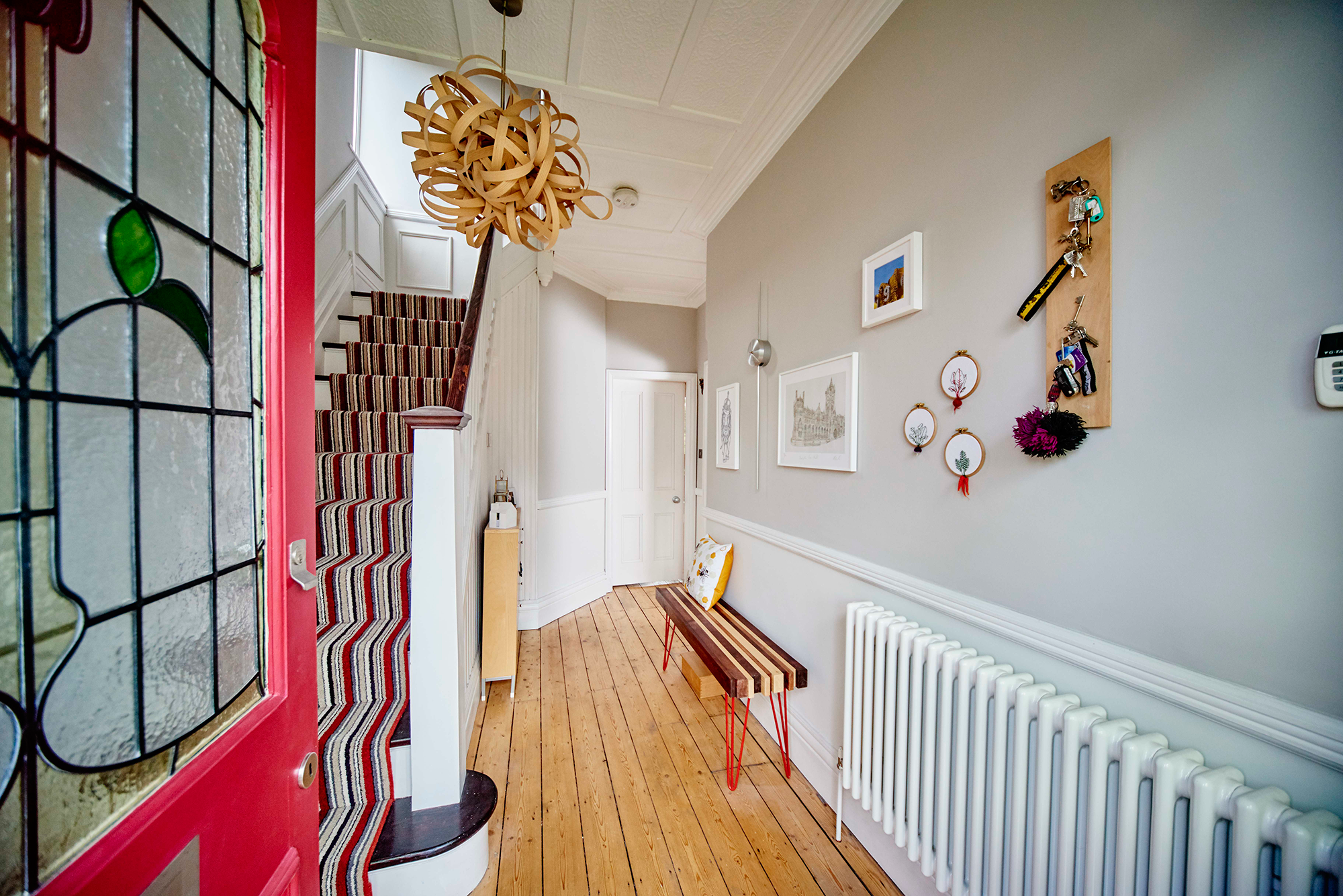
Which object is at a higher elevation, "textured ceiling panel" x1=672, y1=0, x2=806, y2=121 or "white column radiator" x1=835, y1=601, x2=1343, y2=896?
"textured ceiling panel" x1=672, y1=0, x2=806, y2=121

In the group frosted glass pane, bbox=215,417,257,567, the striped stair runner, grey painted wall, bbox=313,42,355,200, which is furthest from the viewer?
grey painted wall, bbox=313,42,355,200

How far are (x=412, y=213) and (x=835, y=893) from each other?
5196 mm

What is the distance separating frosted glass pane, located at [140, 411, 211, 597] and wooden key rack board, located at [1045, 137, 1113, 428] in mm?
1530

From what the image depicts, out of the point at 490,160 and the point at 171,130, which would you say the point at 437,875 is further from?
the point at 490,160

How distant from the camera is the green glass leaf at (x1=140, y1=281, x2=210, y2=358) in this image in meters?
0.51

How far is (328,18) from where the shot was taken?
186cm

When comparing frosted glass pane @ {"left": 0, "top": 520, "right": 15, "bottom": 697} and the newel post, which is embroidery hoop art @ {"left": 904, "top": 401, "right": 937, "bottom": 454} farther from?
frosted glass pane @ {"left": 0, "top": 520, "right": 15, "bottom": 697}

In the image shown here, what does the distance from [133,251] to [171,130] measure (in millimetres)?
164

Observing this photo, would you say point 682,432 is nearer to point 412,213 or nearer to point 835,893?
point 412,213

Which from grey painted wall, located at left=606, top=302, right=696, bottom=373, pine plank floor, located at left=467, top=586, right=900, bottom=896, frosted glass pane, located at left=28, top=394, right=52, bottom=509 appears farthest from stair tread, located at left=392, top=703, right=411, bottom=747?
grey painted wall, located at left=606, top=302, right=696, bottom=373

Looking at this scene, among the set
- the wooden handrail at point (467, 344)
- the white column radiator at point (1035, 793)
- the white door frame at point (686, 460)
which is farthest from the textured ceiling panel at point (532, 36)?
the white door frame at point (686, 460)

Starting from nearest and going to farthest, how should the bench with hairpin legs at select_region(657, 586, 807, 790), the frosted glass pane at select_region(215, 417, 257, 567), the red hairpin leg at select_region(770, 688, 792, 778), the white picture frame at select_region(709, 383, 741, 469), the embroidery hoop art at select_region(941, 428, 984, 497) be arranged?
the frosted glass pane at select_region(215, 417, 257, 567) → the embroidery hoop art at select_region(941, 428, 984, 497) → the bench with hairpin legs at select_region(657, 586, 807, 790) → the red hairpin leg at select_region(770, 688, 792, 778) → the white picture frame at select_region(709, 383, 741, 469)

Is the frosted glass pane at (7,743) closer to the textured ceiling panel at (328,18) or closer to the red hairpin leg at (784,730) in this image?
the red hairpin leg at (784,730)

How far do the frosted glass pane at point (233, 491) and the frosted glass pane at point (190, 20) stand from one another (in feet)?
1.45
